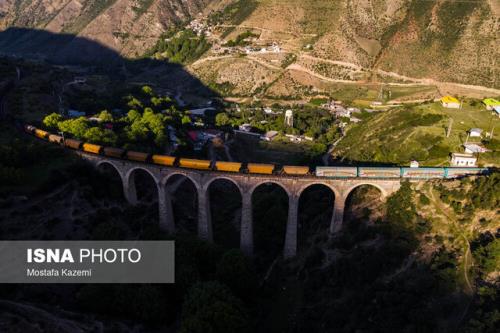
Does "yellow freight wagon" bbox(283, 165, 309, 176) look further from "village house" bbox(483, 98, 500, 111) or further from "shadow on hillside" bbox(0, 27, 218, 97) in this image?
"shadow on hillside" bbox(0, 27, 218, 97)

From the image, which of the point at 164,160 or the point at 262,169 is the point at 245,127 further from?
the point at 262,169

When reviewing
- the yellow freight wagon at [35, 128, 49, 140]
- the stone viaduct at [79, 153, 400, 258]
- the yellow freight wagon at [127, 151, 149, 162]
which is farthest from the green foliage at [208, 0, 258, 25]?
the stone viaduct at [79, 153, 400, 258]

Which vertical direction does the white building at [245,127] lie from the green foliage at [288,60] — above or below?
below

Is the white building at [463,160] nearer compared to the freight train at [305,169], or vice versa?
the freight train at [305,169]

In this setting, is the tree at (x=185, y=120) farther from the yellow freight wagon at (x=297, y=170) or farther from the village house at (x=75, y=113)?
the yellow freight wagon at (x=297, y=170)

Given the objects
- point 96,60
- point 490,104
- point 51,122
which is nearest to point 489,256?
point 490,104

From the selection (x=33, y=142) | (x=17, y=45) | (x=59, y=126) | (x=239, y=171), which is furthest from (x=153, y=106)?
(x=17, y=45)

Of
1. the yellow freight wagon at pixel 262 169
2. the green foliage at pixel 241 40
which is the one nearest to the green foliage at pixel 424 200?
the yellow freight wagon at pixel 262 169
